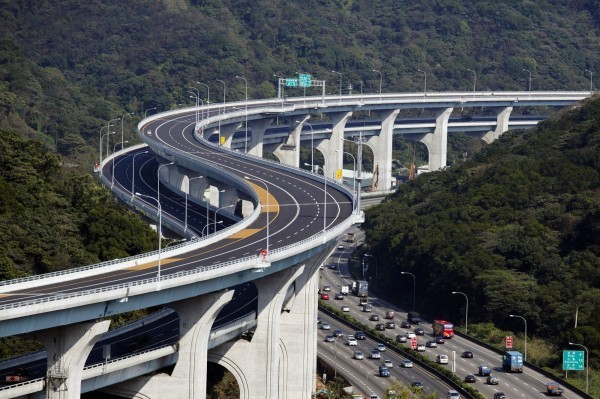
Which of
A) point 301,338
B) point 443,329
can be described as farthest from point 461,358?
point 301,338

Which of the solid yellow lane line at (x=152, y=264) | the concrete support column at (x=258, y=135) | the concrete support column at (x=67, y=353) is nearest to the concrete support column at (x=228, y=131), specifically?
the concrete support column at (x=258, y=135)

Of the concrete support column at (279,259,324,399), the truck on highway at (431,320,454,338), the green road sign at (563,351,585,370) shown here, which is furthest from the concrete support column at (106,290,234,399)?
the truck on highway at (431,320,454,338)

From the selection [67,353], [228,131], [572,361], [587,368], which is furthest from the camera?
[228,131]

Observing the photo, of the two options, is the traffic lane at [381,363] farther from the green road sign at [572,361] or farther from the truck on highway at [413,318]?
the green road sign at [572,361]

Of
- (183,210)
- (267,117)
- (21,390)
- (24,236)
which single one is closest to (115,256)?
(24,236)

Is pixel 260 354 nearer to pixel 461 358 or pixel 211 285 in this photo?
pixel 211 285

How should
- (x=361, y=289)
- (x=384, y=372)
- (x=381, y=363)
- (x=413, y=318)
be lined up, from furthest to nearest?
(x=361, y=289)
(x=413, y=318)
(x=381, y=363)
(x=384, y=372)

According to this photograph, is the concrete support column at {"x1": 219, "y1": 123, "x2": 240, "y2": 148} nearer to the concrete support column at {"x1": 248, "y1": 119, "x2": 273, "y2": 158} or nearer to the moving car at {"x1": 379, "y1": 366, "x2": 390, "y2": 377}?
the concrete support column at {"x1": 248, "y1": 119, "x2": 273, "y2": 158}
